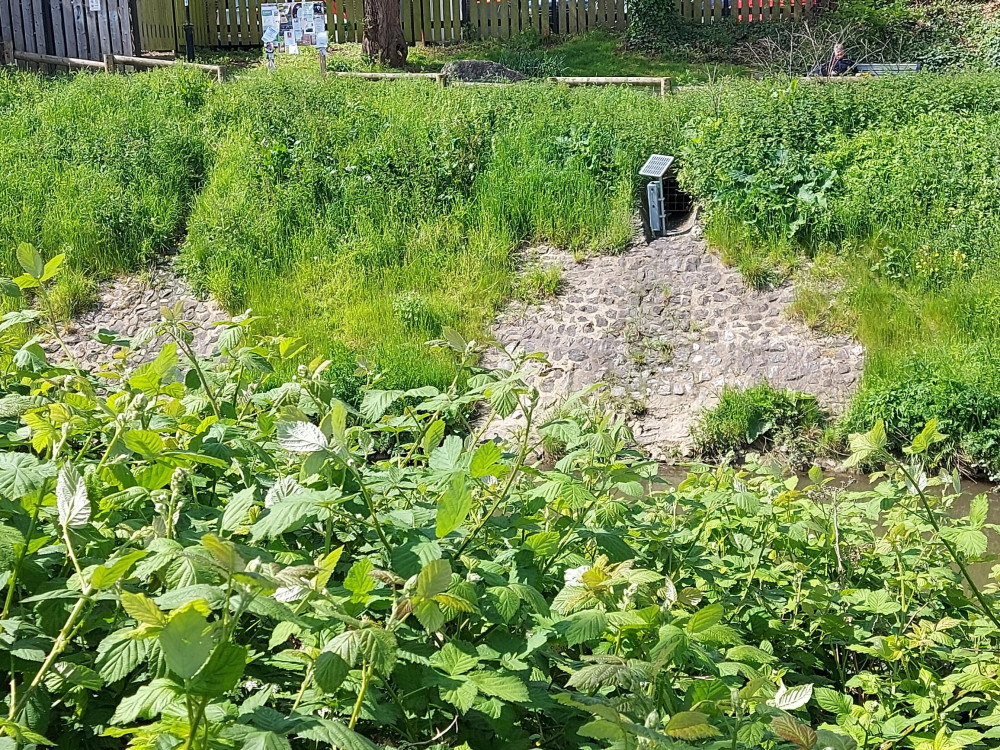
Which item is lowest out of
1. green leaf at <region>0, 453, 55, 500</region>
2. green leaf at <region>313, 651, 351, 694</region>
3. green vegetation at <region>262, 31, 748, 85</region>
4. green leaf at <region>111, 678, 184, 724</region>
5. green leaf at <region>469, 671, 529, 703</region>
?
green leaf at <region>469, 671, 529, 703</region>

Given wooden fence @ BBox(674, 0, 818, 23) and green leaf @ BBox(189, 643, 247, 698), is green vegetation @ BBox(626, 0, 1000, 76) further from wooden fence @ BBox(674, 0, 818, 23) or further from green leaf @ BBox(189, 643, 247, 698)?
green leaf @ BBox(189, 643, 247, 698)

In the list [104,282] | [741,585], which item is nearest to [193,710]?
[741,585]

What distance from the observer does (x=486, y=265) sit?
9938mm

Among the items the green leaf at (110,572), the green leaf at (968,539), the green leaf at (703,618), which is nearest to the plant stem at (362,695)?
the green leaf at (110,572)

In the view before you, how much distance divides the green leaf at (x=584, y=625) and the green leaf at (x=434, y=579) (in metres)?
0.31

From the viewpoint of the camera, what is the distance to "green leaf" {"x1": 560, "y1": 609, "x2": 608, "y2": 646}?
1615mm

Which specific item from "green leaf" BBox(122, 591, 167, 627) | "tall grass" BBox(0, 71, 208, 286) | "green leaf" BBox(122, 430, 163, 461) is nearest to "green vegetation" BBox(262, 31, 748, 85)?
"tall grass" BBox(0, 71, 208, 286)

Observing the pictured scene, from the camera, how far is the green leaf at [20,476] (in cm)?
159

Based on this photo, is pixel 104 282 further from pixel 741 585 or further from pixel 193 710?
pixel 193 710

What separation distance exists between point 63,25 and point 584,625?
16839 millimetres

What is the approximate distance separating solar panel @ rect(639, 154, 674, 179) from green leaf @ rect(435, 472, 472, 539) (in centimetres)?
914

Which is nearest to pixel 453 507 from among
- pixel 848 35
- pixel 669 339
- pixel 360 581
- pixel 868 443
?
pixel 360 581

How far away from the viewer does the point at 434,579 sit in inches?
54.4

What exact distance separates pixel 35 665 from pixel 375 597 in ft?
1.67
